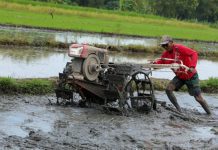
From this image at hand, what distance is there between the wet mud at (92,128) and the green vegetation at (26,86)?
0.85 feet

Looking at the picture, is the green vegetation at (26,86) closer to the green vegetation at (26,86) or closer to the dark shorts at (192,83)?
the green vegetation at (26,86)

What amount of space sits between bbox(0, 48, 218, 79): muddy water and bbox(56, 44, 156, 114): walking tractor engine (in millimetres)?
1731

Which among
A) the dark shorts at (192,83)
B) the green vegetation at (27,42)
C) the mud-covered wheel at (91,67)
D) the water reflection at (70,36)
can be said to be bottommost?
the water reflection at (70,36)

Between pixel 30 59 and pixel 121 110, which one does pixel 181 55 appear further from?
pixel 30 59

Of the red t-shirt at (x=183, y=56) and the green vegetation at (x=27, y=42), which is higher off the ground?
the red t-shirt at (x=183, y=56)

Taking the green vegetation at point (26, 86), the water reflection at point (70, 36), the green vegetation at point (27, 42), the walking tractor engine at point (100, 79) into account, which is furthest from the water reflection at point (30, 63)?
the water reflection at point (70, 36)

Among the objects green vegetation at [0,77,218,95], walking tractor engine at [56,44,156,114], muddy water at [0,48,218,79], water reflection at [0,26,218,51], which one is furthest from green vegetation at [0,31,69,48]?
walking tractor engine at [56,44,156,114]

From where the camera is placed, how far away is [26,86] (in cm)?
1157

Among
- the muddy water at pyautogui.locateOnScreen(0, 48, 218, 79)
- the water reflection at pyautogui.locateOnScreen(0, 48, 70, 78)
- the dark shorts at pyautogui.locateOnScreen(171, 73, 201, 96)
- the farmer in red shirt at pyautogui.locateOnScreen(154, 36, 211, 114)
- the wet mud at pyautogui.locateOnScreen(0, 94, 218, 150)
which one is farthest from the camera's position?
the muddy water at pyautogui.locateOnScreen(0, 48, 218, 79)

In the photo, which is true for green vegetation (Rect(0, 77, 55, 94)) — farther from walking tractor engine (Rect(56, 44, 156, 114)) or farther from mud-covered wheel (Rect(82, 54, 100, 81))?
mud-covered wheel (Rect(82, 54, 100, 81))

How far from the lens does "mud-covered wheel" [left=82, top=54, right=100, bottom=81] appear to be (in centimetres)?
1034

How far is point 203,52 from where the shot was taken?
2686 centimetres

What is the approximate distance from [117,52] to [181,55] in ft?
A: 37.7

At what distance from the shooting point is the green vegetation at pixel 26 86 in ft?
36.8
